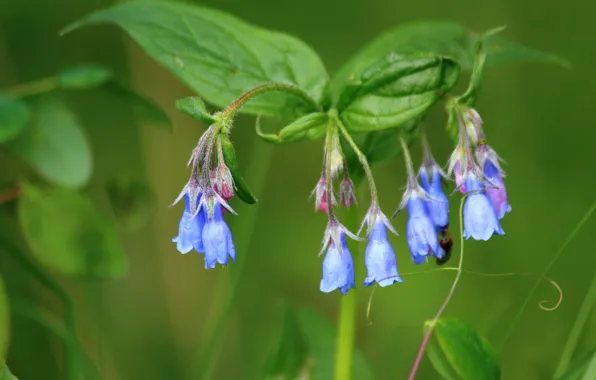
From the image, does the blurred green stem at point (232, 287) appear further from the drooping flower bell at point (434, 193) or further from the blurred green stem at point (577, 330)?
the blurred green stem at point (577, 330)

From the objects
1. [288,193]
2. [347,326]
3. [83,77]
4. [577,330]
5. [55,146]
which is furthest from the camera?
[288,193]

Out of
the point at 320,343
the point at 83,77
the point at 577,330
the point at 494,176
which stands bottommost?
the point at 320,343

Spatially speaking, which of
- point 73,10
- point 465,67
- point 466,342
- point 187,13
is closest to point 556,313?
point 465,67

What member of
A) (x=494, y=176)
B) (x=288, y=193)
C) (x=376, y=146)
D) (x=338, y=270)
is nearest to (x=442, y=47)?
(x=376, y=146)

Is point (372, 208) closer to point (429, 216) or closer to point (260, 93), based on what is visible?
point (429, 216)

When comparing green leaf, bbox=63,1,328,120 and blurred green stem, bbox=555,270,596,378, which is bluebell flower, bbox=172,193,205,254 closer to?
green leaf, bbox=63,1,328,120

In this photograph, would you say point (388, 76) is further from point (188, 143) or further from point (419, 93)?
point (188, 143)

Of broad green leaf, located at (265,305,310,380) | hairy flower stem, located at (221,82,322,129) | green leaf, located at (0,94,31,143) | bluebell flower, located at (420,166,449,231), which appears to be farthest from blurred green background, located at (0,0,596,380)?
bluebell flower, located at (420,166,449,231)
